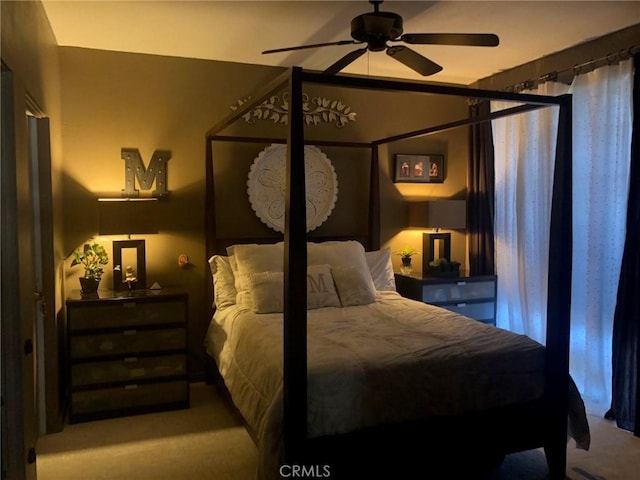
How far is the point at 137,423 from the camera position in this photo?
3479 mm

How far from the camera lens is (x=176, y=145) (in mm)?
4211

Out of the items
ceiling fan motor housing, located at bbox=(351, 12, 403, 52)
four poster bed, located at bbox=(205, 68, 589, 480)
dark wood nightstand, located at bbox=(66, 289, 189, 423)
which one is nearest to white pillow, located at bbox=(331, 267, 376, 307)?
four poster bed, located at bbox=(205, 68, 589, 480)

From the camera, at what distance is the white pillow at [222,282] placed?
153 inches

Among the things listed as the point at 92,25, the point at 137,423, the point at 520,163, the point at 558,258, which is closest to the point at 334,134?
the point at 520,163

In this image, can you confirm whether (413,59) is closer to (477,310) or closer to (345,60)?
(345,60)

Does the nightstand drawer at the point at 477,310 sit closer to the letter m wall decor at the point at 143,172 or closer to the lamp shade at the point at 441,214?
the lamp shade at the point at 441,214

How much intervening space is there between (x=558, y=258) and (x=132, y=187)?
2.98m

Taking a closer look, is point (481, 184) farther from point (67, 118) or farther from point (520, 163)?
point (67, 118)

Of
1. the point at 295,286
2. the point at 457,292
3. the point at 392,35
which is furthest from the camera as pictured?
the point at 457,292

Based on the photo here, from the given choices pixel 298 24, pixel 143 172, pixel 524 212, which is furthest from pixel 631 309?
pixel 143 172

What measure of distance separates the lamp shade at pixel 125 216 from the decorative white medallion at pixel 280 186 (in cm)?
88

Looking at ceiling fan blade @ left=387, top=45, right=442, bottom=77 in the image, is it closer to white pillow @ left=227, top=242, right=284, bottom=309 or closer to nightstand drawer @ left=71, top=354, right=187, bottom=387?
white pillow @ left=227, top=242, right=284, bottom=309

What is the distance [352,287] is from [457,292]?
3.96ft

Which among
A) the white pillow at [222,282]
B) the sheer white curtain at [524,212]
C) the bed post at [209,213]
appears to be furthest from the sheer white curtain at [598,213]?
the bed post at [209,213]
